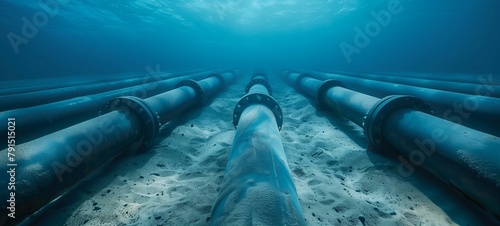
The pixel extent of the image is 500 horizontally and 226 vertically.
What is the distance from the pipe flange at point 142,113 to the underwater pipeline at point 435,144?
10.1 ft

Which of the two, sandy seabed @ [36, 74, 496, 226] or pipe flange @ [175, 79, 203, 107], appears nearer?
sandy seabed @ [36, 74, 496, 226]

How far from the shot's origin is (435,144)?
6.62 feet

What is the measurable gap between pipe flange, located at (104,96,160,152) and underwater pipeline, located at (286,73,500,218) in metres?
3.07

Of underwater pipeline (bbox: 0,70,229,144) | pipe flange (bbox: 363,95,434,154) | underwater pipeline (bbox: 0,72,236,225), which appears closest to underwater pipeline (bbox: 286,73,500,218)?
pipe flange (bbox: 363,95,434,154)

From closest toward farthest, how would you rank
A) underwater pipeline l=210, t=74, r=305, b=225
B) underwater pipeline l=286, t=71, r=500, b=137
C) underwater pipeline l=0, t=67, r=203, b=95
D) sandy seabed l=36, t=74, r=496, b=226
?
1. underwater pipeline l=210, t=74, r=305, b=225
2. sandy seabed l=36, t=74, r=496, b=226
3. underwater pipeline l=286, t=71, r=500, b=137
4. underwater pipeline l=0, t=67, r=203, b=95

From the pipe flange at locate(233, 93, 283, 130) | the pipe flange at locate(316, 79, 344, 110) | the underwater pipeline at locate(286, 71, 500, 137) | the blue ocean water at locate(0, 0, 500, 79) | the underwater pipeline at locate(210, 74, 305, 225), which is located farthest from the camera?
the blue ocean water at locate(0, 0, 500, 79)

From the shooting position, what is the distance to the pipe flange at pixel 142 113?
3035 mm

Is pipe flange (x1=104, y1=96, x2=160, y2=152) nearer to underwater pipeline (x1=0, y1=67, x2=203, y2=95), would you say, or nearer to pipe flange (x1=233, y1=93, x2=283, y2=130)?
pipe flange (x1=233, y1=93, x2=283, y2=130)

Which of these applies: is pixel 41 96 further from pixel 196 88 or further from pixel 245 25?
pixel 245 25

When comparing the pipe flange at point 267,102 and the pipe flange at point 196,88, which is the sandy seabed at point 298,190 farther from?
the pipe flange at point 196,88

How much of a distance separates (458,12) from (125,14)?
130ft

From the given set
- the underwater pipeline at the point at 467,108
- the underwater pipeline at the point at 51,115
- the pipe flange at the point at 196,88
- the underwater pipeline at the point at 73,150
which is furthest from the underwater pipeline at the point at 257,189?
the underwater pipeline at the point at 467,108

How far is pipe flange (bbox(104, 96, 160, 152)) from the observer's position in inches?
119

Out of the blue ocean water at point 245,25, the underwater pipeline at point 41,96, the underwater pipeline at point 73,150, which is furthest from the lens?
the blue ocean water at point 245,25
